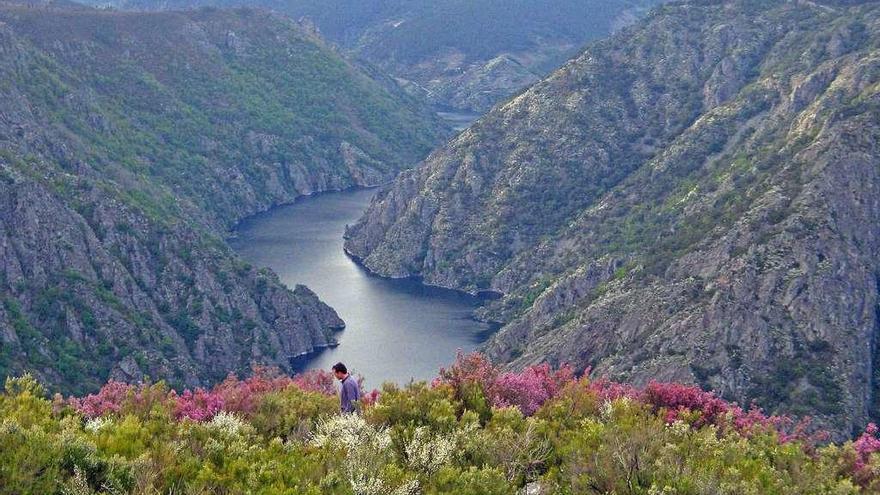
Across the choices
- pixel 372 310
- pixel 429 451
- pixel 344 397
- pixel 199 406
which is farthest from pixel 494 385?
pixel 372 310

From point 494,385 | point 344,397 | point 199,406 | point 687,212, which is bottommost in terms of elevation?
point 687,212

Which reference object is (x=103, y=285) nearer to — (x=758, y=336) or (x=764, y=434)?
(x=758, y=336)

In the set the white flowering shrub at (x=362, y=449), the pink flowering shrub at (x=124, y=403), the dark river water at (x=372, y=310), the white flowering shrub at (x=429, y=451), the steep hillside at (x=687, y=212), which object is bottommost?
the dark river water at (x=372, y=310)

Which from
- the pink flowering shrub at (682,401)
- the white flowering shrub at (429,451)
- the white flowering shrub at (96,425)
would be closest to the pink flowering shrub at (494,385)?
the pink flowering shrub at (682,401)

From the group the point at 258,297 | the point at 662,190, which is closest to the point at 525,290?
the point at 662,190

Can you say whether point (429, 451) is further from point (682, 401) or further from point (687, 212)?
point (687, 212)

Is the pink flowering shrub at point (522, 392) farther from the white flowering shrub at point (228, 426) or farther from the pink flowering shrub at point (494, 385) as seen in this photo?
the white flowering shrub at point (228, 426)

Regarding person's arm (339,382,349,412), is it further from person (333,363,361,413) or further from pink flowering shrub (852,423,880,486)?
pink flowering shrub (852,423,880,486)
